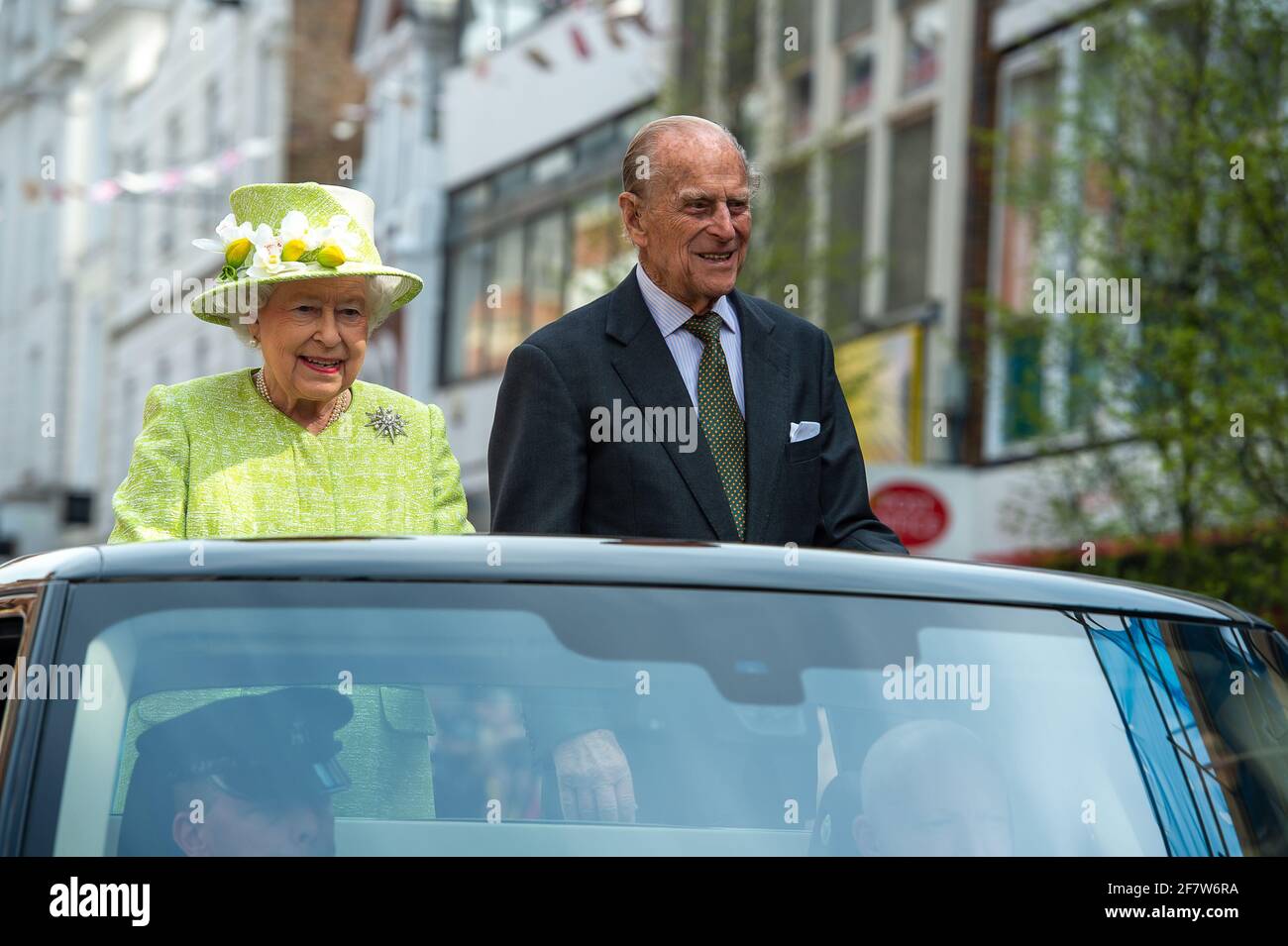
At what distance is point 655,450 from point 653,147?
2.39 ft

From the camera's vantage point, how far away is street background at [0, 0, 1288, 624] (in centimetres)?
1193

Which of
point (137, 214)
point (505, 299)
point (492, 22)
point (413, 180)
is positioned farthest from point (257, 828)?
point (137, 214)

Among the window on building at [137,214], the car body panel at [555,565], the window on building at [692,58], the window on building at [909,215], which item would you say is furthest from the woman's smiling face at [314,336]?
the window on building at [137,214]

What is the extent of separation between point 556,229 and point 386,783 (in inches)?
1083

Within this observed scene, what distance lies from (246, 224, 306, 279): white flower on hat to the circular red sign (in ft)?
39.1

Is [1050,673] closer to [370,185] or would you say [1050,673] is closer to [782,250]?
[782,250]

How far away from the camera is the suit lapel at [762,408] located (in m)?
4.70

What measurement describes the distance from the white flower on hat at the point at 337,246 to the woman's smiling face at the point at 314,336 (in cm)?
4

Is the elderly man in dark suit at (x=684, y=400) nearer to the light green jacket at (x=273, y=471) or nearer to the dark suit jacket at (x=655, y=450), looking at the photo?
the dark suit jacket at (x=655, y=450)

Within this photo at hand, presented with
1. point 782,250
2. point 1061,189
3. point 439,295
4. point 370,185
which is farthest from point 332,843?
point 370,185

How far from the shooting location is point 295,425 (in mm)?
4867

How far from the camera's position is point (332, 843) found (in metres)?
2.69

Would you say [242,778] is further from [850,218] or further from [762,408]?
[850,218]

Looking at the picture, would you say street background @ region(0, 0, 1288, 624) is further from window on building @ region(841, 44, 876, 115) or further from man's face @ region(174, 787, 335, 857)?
man's face @ region(174, 787, 335, 857)
